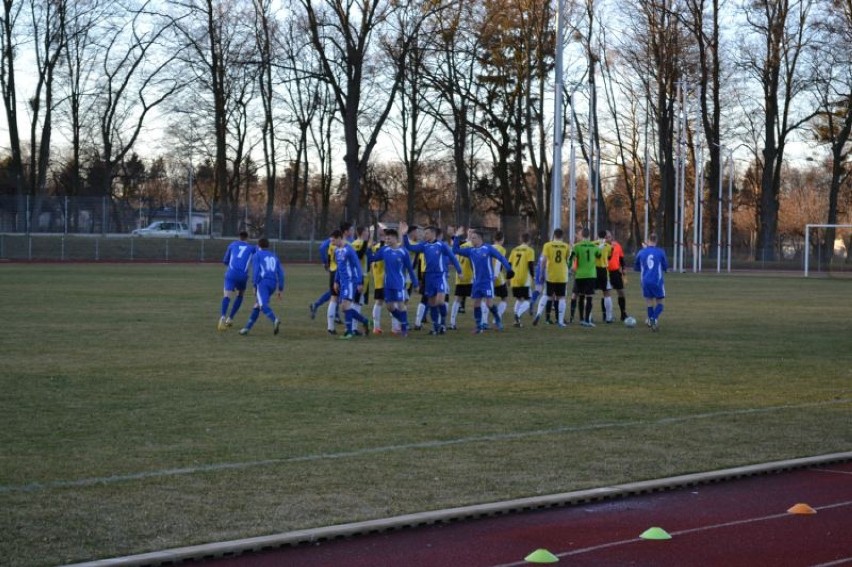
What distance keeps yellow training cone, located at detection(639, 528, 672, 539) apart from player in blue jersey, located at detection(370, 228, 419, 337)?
1319 centimetres

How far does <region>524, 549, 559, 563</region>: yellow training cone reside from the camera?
6.53 metres

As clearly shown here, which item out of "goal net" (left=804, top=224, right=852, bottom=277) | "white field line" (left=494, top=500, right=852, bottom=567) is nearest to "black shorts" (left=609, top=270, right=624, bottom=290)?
"white field line" (left=494, top=500, right=852, bottom=567)

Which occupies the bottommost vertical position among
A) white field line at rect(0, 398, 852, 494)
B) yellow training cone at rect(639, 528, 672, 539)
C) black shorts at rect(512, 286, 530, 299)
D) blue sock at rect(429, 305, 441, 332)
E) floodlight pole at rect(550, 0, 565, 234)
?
yellow training cone at rect(639, 528, 672, 539)

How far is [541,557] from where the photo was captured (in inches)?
258

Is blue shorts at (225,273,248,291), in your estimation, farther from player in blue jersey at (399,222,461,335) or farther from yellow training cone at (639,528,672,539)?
yellow training cone at (639,528,672,539)

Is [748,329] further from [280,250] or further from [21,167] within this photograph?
[21,167]

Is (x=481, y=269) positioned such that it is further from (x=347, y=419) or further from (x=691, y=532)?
(x=691, y=532)

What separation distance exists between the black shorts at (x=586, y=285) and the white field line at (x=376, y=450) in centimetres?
1102

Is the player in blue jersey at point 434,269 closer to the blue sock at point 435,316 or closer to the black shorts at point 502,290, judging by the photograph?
the blue sock at point 435,316

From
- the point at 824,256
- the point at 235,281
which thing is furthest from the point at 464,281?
the point at 824,256

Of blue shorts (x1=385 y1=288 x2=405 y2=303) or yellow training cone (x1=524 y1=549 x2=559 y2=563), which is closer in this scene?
yellow training cone (x1=524 y1=549 x2=559 y2=563)

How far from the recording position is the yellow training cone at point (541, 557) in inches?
257

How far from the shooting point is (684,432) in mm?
10812

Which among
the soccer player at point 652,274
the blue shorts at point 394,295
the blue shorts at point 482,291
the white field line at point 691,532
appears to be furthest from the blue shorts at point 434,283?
the white field line at point 691,532
